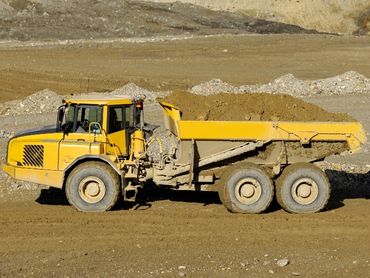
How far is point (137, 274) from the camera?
34.9 ft

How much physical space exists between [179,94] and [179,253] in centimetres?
403

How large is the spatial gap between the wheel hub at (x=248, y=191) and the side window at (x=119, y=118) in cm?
221

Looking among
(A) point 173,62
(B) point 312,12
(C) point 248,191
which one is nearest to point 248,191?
(C) point 248,191

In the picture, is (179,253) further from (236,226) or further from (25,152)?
(25,152)

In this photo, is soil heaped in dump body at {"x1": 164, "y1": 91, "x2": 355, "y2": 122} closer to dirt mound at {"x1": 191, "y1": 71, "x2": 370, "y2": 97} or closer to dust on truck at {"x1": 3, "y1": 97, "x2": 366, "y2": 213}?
dust on truck at {"x1": 3, "y1": 97, "x2": 366, "y2": 213}

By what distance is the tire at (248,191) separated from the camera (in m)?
13.4

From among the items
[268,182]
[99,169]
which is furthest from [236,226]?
[99,169]

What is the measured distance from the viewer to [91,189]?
535 inches

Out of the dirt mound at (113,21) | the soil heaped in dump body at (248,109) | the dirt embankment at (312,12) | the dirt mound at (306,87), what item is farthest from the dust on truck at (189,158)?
the dirt embankment at (312,12)

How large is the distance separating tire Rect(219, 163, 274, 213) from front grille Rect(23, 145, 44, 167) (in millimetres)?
3119

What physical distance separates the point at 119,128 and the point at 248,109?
2426mm

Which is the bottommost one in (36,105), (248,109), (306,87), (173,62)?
(36,105)

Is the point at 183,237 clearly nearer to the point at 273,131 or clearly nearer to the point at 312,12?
the point at 273,131

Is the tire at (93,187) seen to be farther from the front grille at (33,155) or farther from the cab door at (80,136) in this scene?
the front grille at (33,155)
